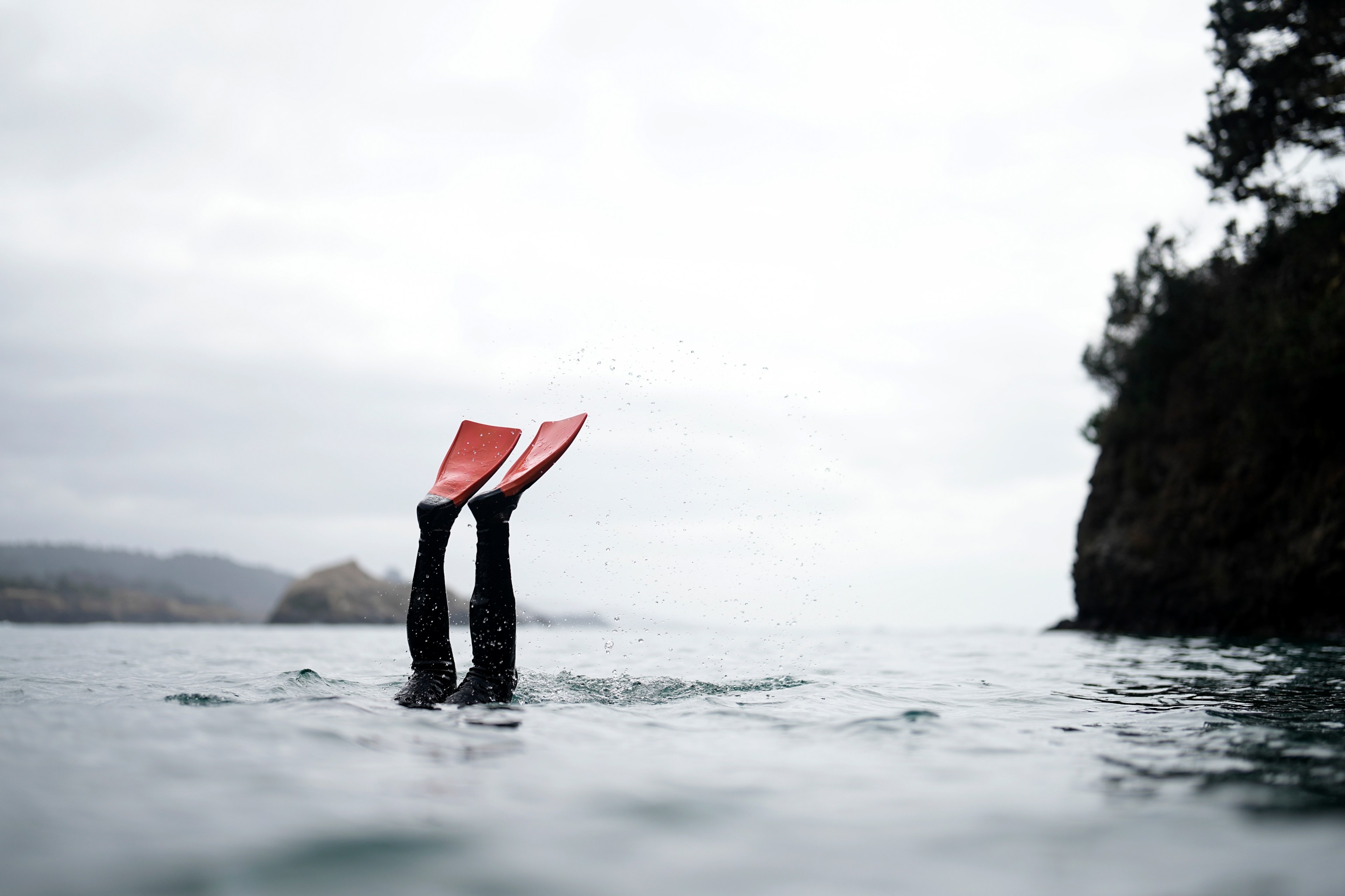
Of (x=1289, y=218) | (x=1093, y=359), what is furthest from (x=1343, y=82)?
(x=1093, y=359)

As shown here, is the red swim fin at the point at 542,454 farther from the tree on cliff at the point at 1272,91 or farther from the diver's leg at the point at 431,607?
the tree on cliff at the point at 1272,91

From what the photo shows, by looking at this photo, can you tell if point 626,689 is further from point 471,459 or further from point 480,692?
point 471,459

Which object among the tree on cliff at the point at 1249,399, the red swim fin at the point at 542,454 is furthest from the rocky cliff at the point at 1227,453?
the red swim fin at the point at 542,454

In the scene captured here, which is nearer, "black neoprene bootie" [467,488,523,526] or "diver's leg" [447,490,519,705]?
"diver's leg" [447,490,519,705]

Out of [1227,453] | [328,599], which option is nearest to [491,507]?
[1227,453]

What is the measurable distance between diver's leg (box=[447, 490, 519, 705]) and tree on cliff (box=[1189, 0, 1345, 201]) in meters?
19.1

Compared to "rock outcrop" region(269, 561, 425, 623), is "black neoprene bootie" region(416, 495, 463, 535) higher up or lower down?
higher up

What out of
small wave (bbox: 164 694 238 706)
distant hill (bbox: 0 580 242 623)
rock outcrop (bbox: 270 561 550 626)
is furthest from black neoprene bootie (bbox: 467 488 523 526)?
distant hill (bbox: 0 580 242 623)

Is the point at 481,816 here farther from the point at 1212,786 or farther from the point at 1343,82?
the point at 1343,82

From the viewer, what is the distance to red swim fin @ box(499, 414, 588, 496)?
616cm

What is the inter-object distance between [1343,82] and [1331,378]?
218 inches

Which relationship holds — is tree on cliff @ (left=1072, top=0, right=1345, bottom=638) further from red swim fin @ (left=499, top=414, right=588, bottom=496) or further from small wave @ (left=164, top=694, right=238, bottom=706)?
small wave @ (left=164, top=694, right=238, bottom=706)

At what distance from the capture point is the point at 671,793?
3199mm

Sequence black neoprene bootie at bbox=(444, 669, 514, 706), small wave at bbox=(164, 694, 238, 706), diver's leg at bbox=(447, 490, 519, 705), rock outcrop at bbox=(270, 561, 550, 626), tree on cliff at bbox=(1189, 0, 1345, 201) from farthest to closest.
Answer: rock outcrop at bbox=(270, 561, 550, 626) < tree on cliff at bbox=(1189, 0, 1345, 201) < diver's leg at bbox=(447, 490, 519, 705) < black neoprene bootie at bbox=(444, 669, 514, 706) < small wave at bbox=(164, 694, 238, 706)
